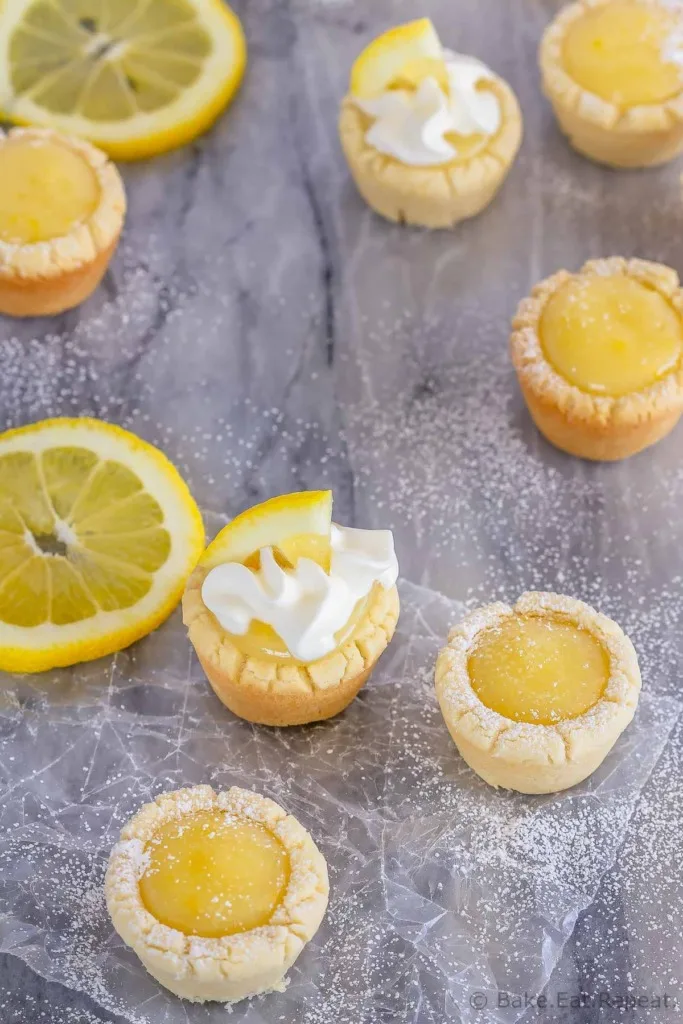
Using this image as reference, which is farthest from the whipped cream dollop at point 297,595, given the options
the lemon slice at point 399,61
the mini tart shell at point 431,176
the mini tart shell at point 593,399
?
the lemon slice at point 399,61

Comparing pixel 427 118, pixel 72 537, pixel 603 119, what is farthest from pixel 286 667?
pixel 603 119

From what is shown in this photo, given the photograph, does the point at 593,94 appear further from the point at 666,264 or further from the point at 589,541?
the point at 589,541

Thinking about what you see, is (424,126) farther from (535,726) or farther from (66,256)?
(535,726)

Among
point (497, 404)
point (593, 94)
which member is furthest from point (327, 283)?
point (593, 94)

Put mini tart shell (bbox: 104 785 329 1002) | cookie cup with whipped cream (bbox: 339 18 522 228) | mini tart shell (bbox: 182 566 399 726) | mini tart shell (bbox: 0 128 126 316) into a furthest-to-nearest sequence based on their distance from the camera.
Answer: cookie cup with whipped cream (bbox: 339 18 522 228) → mini tart shell (bbox: 0 128 126 316) → mini tart shell (bbox: 182 566 399 726) → mini tart shell (bbox: 104 785 329 1002)

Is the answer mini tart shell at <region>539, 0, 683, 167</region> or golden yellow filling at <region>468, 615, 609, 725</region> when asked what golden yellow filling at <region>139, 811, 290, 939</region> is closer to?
golden yellow filling at <region>468, 615, 609, 725</region>

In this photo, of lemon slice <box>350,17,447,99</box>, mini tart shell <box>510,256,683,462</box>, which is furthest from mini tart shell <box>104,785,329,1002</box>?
lemon slice <box>350,17,447,99</box>
